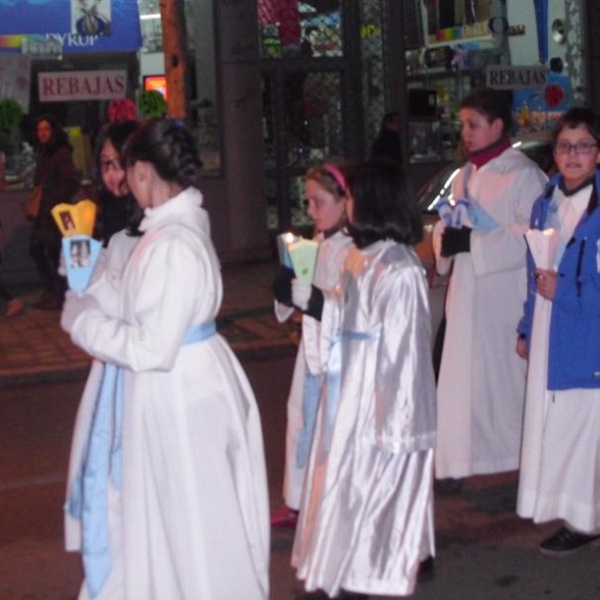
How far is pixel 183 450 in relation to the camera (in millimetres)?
4504

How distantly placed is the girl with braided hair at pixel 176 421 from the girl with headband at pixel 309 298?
107 centimetres

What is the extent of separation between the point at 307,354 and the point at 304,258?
54cm

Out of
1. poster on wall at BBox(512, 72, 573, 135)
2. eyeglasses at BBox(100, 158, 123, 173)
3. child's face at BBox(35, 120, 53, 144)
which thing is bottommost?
eyeglasses at BBox(100, 158, 123, 173)

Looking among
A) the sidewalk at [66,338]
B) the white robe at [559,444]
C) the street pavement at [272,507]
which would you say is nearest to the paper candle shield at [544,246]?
the white robe at [559,444]

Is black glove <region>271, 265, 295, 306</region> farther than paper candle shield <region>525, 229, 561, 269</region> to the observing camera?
No

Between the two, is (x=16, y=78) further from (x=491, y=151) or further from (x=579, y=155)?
(x=579, y=155)

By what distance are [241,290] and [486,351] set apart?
818cm

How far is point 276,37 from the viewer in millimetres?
18125

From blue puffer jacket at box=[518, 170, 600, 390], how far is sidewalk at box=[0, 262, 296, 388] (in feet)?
19.2

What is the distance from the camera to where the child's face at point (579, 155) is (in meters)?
6.02

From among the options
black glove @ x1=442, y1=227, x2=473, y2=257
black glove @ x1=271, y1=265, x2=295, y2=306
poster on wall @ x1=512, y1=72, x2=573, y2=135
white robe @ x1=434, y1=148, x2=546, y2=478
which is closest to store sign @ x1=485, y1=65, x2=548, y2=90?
poster on wall @ x1=512, y1=72, x2=573, y2=135

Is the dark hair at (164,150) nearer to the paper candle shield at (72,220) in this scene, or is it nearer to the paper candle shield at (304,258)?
the paper candle shield at (72,220)

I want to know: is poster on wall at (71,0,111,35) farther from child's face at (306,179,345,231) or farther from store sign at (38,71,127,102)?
child's face at (306,179,345,231)

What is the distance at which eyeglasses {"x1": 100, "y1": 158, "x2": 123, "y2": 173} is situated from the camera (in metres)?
5.27
